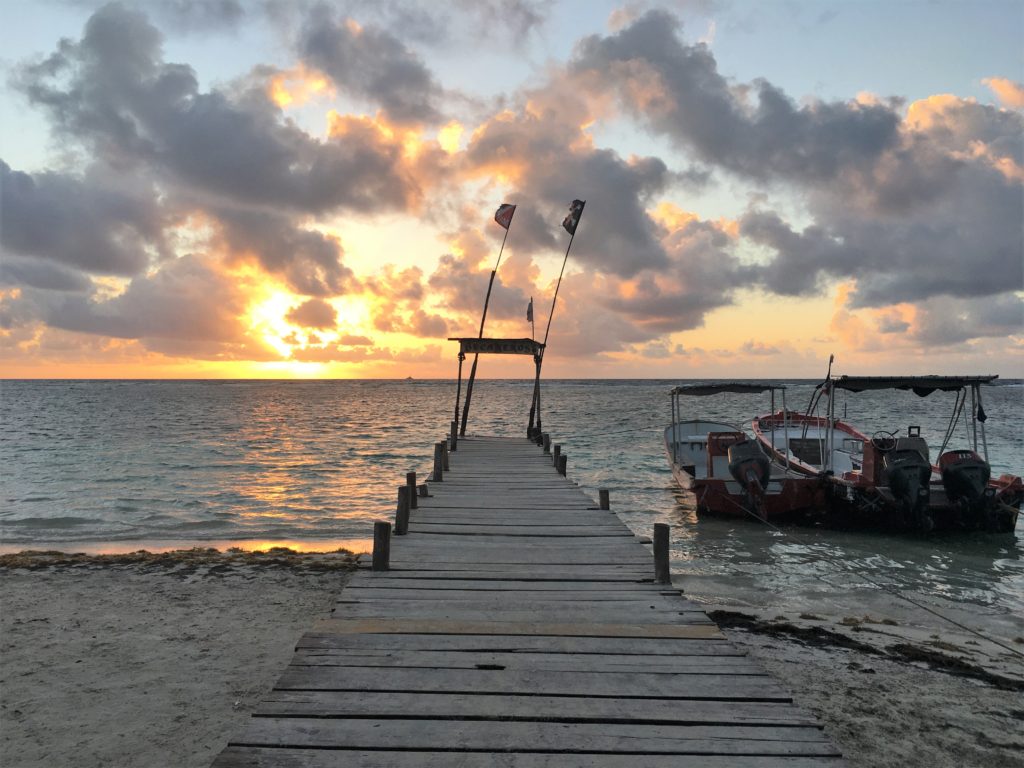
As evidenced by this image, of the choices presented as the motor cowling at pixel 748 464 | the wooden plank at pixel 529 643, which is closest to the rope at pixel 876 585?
the motor cowling at pixel 748 464

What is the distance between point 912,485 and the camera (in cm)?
1634

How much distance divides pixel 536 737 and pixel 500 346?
18.0 m

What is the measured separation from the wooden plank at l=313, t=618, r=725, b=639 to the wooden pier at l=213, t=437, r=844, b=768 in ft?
0.07

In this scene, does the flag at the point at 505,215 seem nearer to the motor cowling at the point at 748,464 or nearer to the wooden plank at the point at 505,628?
the motor cowling at the point at 748,464

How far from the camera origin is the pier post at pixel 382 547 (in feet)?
25.4

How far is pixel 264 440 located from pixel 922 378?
37518 mm

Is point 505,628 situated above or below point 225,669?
above

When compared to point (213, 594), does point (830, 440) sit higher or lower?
higher

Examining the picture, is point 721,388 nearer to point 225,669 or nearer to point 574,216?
point 574,216

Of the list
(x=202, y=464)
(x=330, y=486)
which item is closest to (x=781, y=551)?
(x=330, y=486)

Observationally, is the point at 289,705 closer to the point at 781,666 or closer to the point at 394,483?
the point at 781,666

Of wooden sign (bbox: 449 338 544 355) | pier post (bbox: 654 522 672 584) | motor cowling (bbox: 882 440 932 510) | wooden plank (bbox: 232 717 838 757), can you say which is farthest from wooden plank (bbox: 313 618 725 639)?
wooden sign (bbox: 449 338 544 355)

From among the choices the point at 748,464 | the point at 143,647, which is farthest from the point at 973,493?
the point at 143,647

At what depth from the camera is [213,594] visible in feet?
36.9
